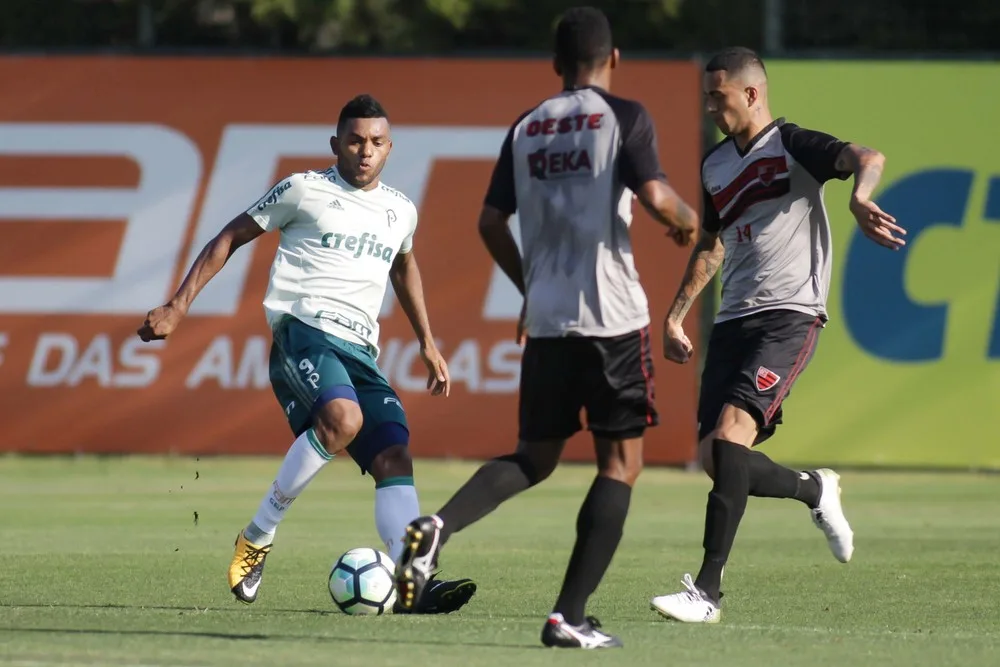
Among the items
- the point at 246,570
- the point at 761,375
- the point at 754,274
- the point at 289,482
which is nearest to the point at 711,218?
the point at 754,274

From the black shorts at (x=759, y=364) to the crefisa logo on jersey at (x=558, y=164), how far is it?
1824mm

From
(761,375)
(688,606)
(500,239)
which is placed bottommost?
(688,606)

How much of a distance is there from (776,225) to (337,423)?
2115 mm

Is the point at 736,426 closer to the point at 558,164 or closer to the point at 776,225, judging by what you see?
the point at 776,225

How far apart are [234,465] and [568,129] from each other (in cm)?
1130

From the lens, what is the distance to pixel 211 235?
1731 cm

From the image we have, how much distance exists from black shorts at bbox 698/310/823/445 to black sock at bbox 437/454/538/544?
1540 millimetres

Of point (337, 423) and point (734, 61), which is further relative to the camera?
point (734, 61)

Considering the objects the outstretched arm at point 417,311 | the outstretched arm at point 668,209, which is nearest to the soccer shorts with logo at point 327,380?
the outstretched arm at point 417,311

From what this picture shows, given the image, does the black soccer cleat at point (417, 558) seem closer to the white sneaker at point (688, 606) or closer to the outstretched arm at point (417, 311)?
the white sneaker at point (688, 606)

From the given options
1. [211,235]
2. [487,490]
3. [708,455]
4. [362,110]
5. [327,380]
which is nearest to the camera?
[487,490]

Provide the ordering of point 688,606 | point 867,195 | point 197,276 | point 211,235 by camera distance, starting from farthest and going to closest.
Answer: point 211,235 < point 197,276 < point 688,606 < point 867,195

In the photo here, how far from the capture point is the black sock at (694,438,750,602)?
7609mm

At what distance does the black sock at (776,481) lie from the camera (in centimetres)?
808
